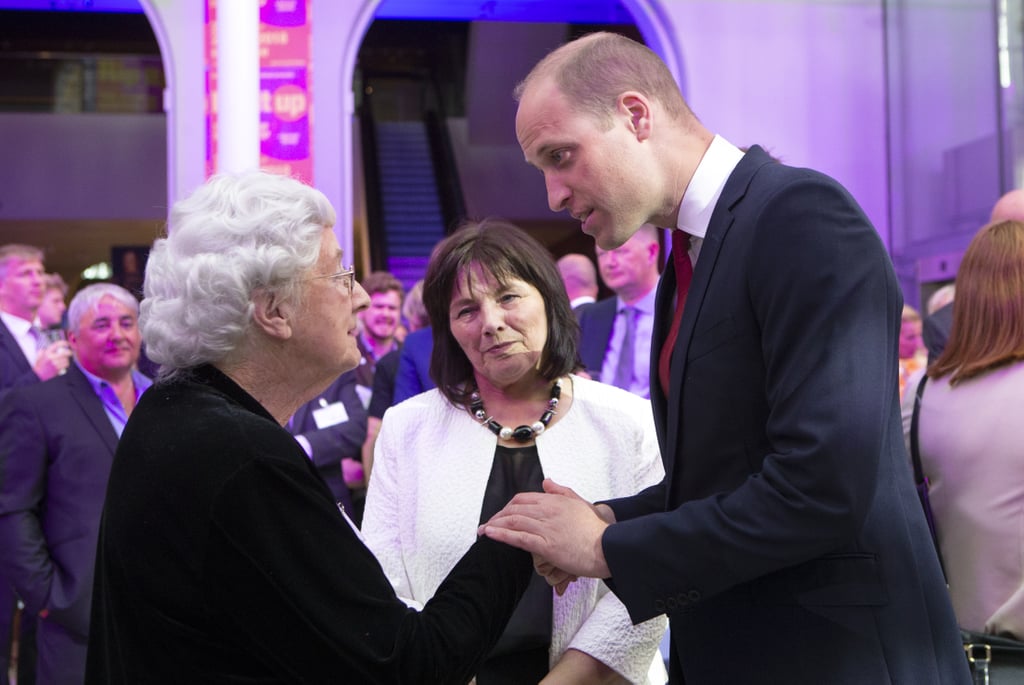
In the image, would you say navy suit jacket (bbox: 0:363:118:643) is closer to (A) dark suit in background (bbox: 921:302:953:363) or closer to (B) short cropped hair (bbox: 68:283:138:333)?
(B) short cropped hair (bbox: 68:283:138:333)

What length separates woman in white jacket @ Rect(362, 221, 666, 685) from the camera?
7.75ft

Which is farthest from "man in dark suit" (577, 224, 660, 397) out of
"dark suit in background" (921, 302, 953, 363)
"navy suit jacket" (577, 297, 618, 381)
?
"dark suit in background" (921, 302, 953, 363)

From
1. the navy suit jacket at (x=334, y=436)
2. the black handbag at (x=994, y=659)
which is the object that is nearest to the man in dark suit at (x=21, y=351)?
the navy suit jacket at (x=334, y=436)

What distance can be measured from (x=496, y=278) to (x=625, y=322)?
2.68 meters

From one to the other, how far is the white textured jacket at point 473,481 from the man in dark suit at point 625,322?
254cm

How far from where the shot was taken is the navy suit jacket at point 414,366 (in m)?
5.05

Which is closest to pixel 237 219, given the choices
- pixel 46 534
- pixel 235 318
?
pixel 235 318

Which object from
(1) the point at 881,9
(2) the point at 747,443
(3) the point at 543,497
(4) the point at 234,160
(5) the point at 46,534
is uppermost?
(1) the point at 881,9

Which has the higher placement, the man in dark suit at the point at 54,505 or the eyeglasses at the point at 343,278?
the eyeglasses at the point at 343,278

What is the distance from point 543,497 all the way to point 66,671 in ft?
9.41

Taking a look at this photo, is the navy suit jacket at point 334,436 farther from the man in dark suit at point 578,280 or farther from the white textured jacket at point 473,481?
the white textured jacket at point 473,481

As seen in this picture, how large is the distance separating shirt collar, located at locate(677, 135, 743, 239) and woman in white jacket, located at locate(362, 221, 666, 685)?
2.59 feet

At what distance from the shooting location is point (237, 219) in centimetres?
179

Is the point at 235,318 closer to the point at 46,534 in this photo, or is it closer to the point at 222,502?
the point at 222,502
